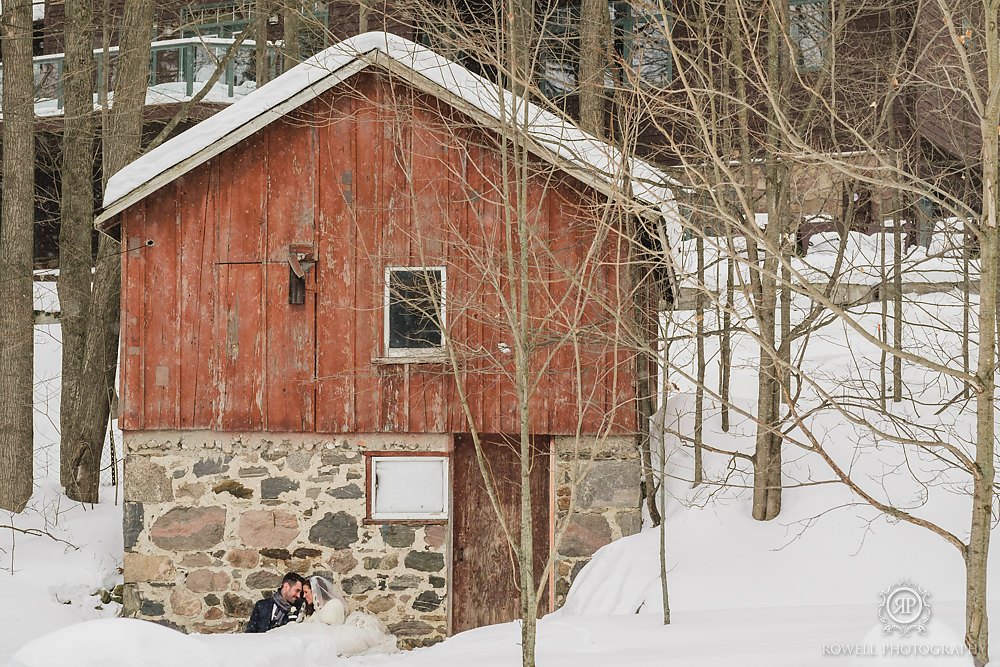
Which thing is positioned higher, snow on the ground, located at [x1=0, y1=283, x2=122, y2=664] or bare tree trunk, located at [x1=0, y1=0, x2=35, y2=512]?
bare tree trunk, located at [x1=0, y1=0, x2=35, y2=512]

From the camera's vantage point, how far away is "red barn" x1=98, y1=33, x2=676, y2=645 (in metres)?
9.68

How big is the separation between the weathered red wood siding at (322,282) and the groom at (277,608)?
4.70 ft

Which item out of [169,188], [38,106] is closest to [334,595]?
[169,188]

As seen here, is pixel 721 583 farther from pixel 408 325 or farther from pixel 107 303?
pixel 107 303

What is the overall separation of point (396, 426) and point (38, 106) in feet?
45.0

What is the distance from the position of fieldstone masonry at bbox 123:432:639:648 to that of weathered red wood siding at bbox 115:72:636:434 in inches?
9.9

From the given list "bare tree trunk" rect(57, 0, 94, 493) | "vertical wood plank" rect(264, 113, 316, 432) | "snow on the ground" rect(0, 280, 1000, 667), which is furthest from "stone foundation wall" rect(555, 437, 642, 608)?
"bare tree trunk" rect(57, 0, 94, 493)

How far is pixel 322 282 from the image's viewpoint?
9906 mm

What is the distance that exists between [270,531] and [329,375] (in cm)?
157

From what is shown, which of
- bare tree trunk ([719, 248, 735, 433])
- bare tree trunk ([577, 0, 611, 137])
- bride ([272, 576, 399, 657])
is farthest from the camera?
bare tree trunk ([577, 0, 611, 137])

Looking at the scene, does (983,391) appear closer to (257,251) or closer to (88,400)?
(257,251)

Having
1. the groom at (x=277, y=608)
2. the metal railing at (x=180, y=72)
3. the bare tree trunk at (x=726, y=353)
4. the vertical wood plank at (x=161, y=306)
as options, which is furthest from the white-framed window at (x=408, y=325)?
the metal railing at (x=180, y=72)

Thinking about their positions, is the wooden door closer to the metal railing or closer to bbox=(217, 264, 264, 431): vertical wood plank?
bbox=(217, 264, 264, 431): vertical wood plank

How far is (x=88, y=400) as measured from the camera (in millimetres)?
12562
